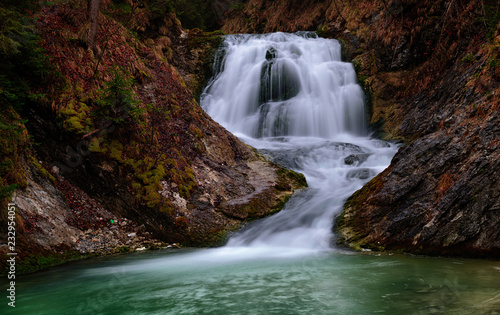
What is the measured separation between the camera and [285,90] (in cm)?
1845

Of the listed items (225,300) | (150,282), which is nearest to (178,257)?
(150,282)

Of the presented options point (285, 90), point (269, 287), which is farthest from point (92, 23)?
point (285, 90)

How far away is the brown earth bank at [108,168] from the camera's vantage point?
19.7 feet

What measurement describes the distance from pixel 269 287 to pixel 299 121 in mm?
13134

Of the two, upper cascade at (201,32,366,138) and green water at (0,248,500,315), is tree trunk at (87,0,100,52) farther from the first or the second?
upper cascade at (201,32,366,138)

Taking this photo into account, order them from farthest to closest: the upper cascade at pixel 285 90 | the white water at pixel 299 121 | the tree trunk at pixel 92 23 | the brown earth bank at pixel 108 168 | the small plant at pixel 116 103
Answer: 1. the upper cascade at pixel 285 90
2. the tree trunk at pixel 92 23
3. the white water at pixel 299 121
4. the small plant at pixel 116 103
5. the brown earth bank at pixel 108 168

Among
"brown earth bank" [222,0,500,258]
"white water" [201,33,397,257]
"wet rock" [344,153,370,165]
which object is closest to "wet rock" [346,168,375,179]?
"white water" [201,33,397,257]

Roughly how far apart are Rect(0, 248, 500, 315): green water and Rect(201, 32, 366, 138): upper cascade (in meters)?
11.4

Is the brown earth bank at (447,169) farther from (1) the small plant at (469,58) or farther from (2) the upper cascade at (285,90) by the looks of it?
(2) the upper cascade at (285,90)

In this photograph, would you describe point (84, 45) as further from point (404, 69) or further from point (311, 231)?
point (404, 69)

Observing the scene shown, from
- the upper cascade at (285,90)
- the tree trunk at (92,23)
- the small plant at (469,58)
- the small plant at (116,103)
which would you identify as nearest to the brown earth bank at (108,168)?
the small plant at (116,103)

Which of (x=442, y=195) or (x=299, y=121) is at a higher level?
A: (x=299, y=121)

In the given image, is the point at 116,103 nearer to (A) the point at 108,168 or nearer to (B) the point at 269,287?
(A) the point at 108,168

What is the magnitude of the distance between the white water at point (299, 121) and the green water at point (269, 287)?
63.4 inches
